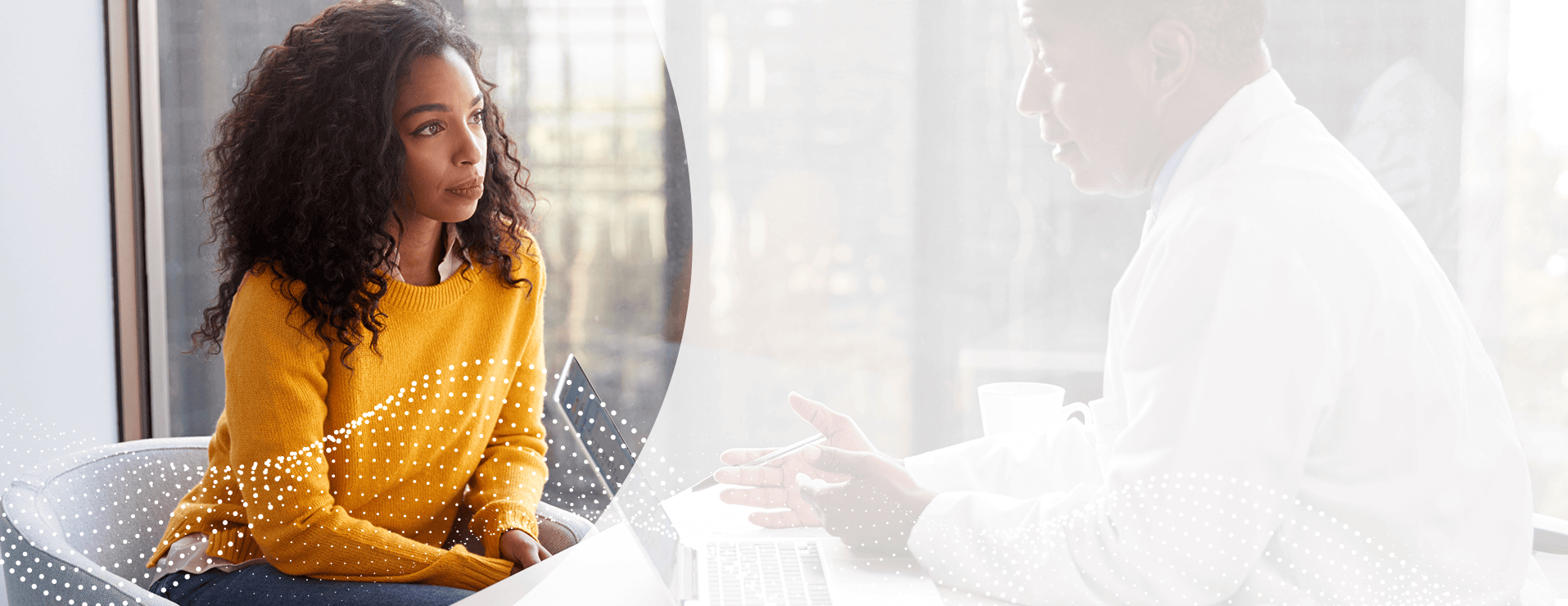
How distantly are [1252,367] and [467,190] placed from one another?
28.5 inches

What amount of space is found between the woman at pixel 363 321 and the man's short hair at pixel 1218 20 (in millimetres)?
614

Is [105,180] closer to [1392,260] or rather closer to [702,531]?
[702,531]

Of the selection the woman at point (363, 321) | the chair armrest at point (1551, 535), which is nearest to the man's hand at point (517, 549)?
the woman at point (363, 321)

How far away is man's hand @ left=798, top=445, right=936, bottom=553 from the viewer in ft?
2.58

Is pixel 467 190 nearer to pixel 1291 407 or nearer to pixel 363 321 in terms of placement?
pixel 363 321

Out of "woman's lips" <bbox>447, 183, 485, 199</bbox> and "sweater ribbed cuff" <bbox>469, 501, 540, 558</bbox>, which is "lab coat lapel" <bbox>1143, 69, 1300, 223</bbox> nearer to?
"woman's lips" <bbox>447, 183, 485, 199</bbox>

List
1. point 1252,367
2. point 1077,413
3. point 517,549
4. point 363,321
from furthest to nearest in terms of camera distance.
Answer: point 517,549 → point 363,321 → point 1077,413 → point 1252,367

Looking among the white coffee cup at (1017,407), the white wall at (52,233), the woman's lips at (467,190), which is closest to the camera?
the white coffee cup at (1017,407)

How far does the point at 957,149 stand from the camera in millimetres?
765

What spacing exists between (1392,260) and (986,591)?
1.32ft

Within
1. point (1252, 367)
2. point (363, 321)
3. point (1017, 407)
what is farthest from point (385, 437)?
point (1252, 367)

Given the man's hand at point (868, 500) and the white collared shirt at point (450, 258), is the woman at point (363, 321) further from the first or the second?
the man's hand at point (868, 500)

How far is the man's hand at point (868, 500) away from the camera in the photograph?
2.58 ft

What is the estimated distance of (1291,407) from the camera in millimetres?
652
